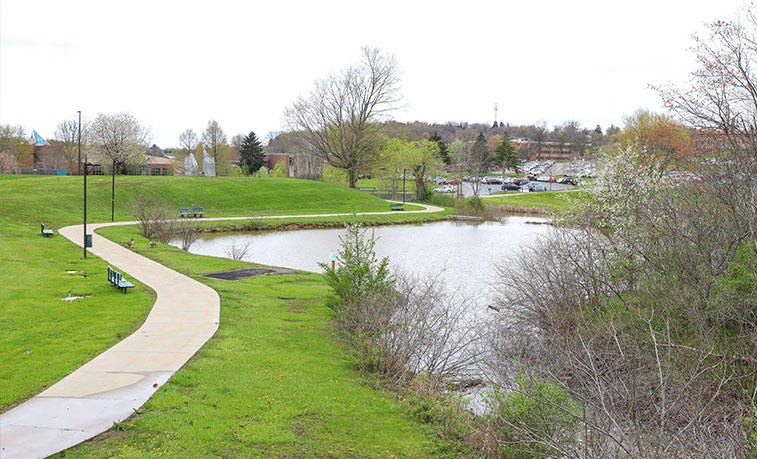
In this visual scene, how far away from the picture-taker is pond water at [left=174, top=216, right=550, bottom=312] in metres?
21.2

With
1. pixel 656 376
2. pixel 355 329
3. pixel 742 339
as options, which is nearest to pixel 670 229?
pixel 742 339

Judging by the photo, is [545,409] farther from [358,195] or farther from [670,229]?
[358,195]

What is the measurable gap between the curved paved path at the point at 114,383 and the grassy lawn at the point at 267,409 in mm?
266

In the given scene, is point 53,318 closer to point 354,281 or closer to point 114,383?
point 114,383

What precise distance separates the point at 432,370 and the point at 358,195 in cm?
4964

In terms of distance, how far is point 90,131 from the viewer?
6125 centimetres

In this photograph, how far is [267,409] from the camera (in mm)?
8211

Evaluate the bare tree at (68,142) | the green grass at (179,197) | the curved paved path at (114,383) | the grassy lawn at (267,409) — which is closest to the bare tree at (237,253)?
the curved paved path at (114,383)

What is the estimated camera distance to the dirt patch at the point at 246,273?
61.8 ft

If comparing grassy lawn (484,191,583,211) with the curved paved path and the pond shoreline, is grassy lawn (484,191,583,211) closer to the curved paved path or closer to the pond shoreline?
the pond shoreline

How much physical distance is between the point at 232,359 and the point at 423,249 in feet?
65.7

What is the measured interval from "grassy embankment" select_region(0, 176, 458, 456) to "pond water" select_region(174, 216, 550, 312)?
465cm

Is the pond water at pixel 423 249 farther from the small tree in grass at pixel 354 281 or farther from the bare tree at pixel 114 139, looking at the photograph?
the bare tree at pixel 114 139

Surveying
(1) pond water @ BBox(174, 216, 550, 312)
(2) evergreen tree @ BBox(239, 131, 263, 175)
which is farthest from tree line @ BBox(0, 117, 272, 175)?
(1) pond water @ BBox(174, 216, 550, 312)
